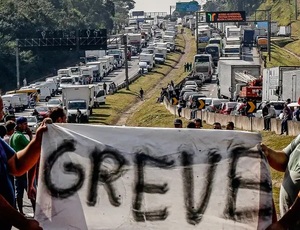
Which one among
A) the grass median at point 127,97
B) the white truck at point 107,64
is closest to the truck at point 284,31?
the grass median at point 127,97

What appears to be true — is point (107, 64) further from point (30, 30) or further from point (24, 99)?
point (24, 99)

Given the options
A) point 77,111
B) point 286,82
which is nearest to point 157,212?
point 286,82

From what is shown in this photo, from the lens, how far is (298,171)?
677cm

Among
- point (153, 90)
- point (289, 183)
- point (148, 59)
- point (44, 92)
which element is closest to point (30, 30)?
point (148, 59)

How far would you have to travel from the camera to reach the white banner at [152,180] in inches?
282

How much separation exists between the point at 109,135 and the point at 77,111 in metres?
49.1

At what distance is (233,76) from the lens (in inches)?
2562

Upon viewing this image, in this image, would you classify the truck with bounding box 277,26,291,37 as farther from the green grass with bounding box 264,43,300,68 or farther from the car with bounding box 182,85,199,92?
the car with bounding box 182,85,199,92

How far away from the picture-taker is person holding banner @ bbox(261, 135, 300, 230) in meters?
6.64

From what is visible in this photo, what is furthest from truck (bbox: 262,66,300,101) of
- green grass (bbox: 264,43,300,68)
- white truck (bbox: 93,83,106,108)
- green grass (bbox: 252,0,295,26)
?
green grass (bbox: 252,0,295,26)

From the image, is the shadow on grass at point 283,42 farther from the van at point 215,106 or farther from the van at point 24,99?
the van at point 215,106

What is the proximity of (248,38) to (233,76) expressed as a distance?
61192 millimetres

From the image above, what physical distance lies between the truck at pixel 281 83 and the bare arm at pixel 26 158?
123 ft

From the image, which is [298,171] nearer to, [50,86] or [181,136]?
[181,136]
